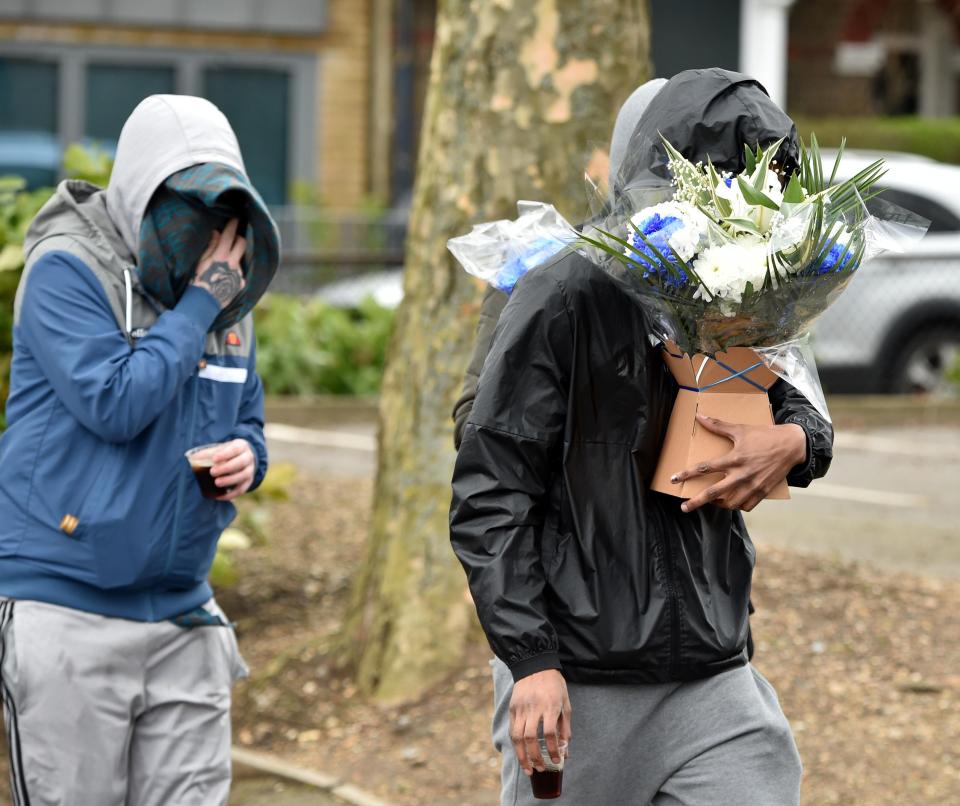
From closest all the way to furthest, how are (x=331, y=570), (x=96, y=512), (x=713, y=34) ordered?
1. (x=96, y=512)
2. (x=331, y=570)
3. (x=713, y=34)

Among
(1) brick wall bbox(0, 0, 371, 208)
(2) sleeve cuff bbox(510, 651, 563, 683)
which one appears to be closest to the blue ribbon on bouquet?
(2) sleeve cuff bbox(510, 651, 563, 683)

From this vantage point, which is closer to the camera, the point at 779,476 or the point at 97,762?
the point at 779,476

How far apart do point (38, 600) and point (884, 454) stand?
26.9 feet

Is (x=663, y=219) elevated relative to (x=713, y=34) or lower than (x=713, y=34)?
lower

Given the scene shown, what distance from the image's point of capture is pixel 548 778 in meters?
2.74

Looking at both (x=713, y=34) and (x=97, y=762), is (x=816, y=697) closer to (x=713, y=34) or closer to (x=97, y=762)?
(x=97, y=762)

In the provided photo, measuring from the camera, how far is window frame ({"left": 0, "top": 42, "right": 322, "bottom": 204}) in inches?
652

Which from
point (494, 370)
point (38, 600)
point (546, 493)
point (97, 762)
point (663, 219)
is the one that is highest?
point (663, 219)

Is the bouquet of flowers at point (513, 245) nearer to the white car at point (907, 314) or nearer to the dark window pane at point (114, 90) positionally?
the white car at point (907, 314)

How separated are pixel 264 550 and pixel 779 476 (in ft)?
16.7

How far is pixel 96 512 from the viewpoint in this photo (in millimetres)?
3229

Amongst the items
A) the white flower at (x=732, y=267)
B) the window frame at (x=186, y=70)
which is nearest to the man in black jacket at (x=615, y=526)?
the white flower at (x=732, y=267)

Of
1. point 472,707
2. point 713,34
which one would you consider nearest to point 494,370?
point 472,707

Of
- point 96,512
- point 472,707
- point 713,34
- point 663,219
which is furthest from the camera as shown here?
point 713,34
